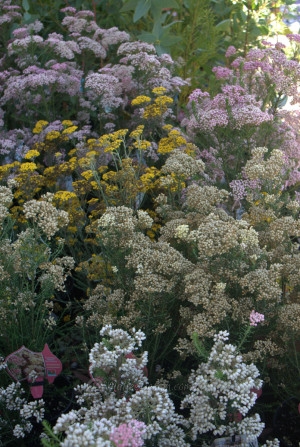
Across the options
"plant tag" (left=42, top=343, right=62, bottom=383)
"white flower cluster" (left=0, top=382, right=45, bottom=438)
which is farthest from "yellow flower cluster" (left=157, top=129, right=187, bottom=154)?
"white flower cluster" (left=0, top=382, right=45, bottom=438)

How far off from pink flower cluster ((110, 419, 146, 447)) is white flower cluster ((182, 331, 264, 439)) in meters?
0.26

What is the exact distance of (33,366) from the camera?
6.35ft

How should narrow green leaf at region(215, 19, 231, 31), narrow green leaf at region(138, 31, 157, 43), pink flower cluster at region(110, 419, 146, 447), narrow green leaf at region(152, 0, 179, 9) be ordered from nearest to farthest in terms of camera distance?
1. pink flower cluster at region(110, 419, 146, 447)
2. narrow green leaf at region(152, 0, 179, 9)
3. narrow green leaf at region(138, 31, 157, 43)
4. narrow green leaf at region(215, 19, 231, 31)

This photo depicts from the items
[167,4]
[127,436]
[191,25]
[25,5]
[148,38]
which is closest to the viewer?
[127,436]

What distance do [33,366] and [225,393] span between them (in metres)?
0.72

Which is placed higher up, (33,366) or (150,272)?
(150,272)

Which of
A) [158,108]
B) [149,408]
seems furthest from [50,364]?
[158,108]

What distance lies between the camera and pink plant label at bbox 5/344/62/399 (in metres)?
1.91

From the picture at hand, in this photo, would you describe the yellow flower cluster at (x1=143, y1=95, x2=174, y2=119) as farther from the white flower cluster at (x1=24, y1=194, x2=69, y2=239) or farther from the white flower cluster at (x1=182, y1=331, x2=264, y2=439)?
the white flower cluster at (x1=182, y1=331, x2=264, y2=439)

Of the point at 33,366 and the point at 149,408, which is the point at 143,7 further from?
the point at 149,408

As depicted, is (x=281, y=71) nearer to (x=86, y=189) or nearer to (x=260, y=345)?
(x=86, y=189)

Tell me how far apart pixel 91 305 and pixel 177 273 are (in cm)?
34

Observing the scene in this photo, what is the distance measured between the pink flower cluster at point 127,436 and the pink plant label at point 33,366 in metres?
0.68

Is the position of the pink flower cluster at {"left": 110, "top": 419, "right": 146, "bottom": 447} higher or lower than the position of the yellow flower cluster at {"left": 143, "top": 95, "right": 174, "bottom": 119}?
higher
